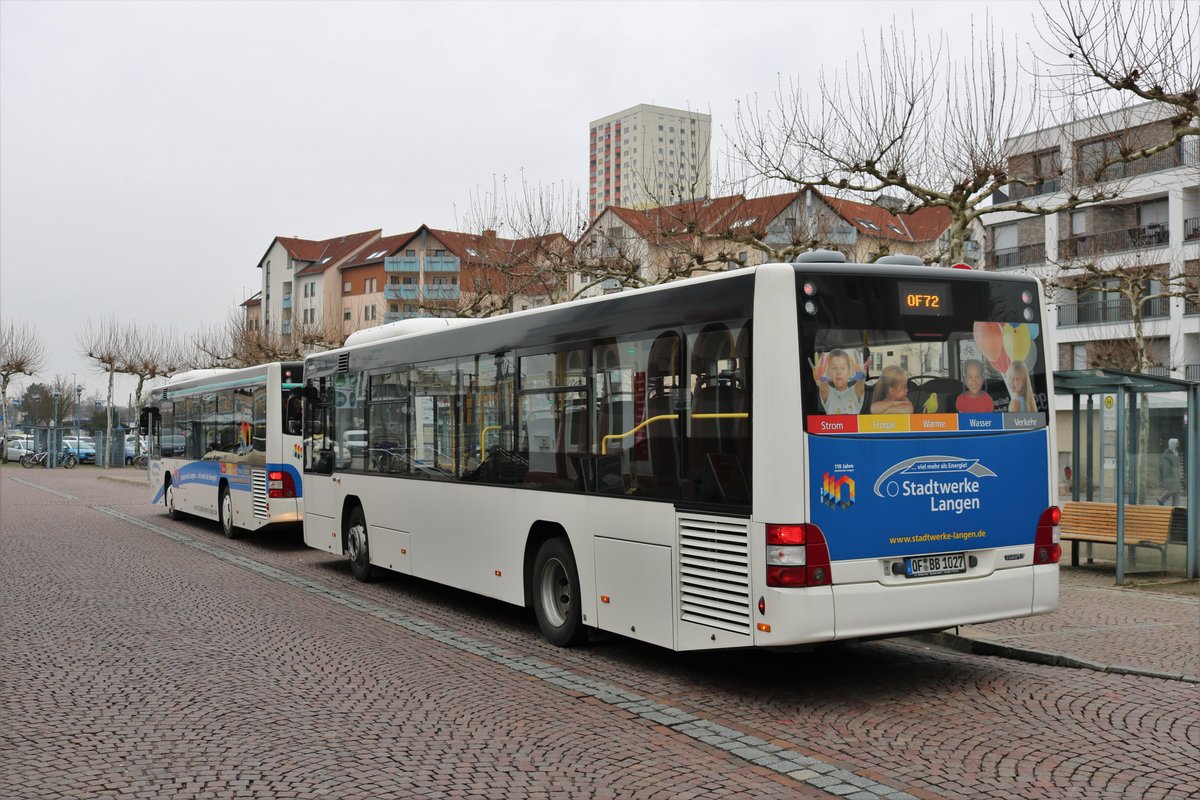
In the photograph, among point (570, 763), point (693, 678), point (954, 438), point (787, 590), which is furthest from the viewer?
point (693, 678)

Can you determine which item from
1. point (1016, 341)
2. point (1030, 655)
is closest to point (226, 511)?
point (1030, 655)

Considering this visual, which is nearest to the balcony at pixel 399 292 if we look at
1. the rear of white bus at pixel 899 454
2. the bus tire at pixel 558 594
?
the bus tire at pixel 558 594

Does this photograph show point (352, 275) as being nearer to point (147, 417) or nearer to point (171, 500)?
point (147, 417)

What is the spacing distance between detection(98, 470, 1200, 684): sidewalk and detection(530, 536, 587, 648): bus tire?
2888 mm

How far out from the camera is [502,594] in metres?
10.4

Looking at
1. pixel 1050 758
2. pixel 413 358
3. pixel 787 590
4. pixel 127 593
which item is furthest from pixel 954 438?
pixel 127 593

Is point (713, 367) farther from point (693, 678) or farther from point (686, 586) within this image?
point (693, 678)

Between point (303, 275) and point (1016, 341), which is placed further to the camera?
point (303, 275)

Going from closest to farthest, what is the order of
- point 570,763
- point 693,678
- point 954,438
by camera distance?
point 570,763, point 954,438, point 693,678

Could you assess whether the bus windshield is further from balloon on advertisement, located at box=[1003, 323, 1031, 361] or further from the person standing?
the person standing

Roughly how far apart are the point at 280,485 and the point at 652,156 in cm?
1183

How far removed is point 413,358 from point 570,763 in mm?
6848

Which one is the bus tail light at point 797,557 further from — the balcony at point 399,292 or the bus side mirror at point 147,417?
the balcony at point 399,292

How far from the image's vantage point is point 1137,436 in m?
13.5
